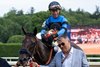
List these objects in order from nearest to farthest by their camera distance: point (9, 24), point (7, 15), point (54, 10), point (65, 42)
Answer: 1. point (65, 42)
2. point (54, 10)
3. point (9, 24)
4. point (7, 15)

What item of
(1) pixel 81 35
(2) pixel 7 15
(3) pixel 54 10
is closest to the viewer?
(3) pixel 54 10

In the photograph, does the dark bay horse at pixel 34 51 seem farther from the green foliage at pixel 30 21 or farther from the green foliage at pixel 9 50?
the green foliage at pixel 9 50

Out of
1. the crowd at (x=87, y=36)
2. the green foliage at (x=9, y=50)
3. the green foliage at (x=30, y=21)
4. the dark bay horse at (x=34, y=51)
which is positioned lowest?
the green foliage at (x=30, y=21)

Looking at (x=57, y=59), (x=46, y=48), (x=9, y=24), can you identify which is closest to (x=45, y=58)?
(x=46, y=48)

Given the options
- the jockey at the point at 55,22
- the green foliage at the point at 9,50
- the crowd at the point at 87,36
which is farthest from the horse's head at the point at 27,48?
the green foliage at the point at 9,50

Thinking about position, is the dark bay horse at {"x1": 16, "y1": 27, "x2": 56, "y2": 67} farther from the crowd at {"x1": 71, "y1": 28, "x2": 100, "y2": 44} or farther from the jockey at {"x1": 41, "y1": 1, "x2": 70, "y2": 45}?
the crowd at {"x1": 71, "y1": 28, "x2": 100, "y2": 44}

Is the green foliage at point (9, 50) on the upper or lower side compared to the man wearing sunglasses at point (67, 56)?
Result: lower

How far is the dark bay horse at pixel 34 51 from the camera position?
7.77 metres

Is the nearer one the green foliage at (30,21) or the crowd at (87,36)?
the crowd at (87,36)

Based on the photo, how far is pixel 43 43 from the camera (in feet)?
30.1

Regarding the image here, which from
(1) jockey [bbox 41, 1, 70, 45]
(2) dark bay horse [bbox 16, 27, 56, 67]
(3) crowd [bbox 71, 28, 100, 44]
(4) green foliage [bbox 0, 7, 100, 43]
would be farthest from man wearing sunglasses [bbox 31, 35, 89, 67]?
(3) crowd [bbox 71, 28, 100, 44]

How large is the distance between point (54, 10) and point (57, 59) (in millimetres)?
3431

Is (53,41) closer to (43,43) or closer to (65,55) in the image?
(43,43)

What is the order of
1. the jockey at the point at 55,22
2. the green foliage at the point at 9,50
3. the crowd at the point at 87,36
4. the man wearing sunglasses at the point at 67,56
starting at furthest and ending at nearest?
1. the green foliage at the point at 9,50
2. the crowd at the point at 87,36
3. the jockey at the point at 55,22
4. the man wearing sunglasses at the point at 67,56
